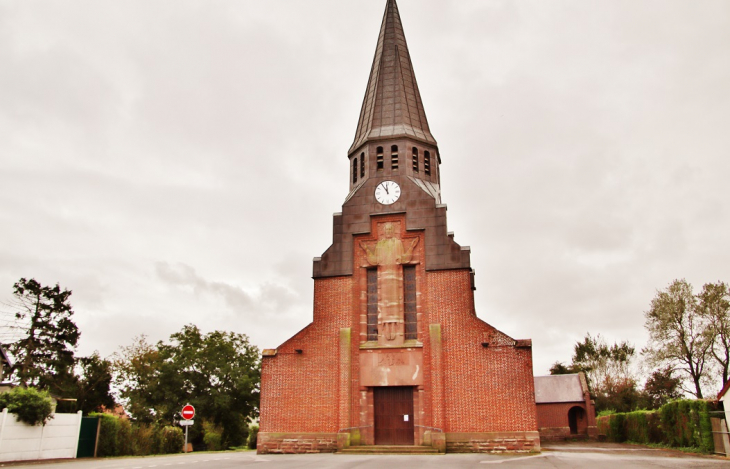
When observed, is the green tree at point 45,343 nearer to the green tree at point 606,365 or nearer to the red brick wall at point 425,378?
the red brick wall at point 425,378

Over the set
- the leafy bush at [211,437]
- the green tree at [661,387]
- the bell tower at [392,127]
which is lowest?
the leafy bush at [211,437]

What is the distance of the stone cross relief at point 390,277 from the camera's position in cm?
2700

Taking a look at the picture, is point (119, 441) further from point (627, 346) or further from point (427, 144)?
point (627, 346)

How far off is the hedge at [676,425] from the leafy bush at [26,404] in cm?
2459

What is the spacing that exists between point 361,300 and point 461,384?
606cm

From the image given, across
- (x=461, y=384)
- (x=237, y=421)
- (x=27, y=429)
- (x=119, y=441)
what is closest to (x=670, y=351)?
(x=461, y=384)

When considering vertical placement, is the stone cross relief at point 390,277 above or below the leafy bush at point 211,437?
above

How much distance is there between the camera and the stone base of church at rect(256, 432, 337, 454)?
25375 millimetres

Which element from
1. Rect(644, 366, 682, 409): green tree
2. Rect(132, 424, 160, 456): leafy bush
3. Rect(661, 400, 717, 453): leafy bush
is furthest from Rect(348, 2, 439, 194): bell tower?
Rect(644, 366, 682, 409): green tree

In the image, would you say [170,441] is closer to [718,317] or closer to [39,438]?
[39,438]

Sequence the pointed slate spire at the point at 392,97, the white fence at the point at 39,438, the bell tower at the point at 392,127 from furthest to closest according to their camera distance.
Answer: the pointed slate spire at the point at 392,97 < the bell tower at the point at 392,127 < the white fence at the point at 39,438

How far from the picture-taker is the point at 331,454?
959 inches

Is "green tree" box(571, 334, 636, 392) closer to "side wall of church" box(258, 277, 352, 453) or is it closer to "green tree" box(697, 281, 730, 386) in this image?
"green tree" box(697, 281, 730, 386)

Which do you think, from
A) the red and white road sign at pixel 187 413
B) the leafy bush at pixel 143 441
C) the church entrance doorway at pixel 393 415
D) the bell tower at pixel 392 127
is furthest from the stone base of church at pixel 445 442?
the bell tower at pixel 392 127
